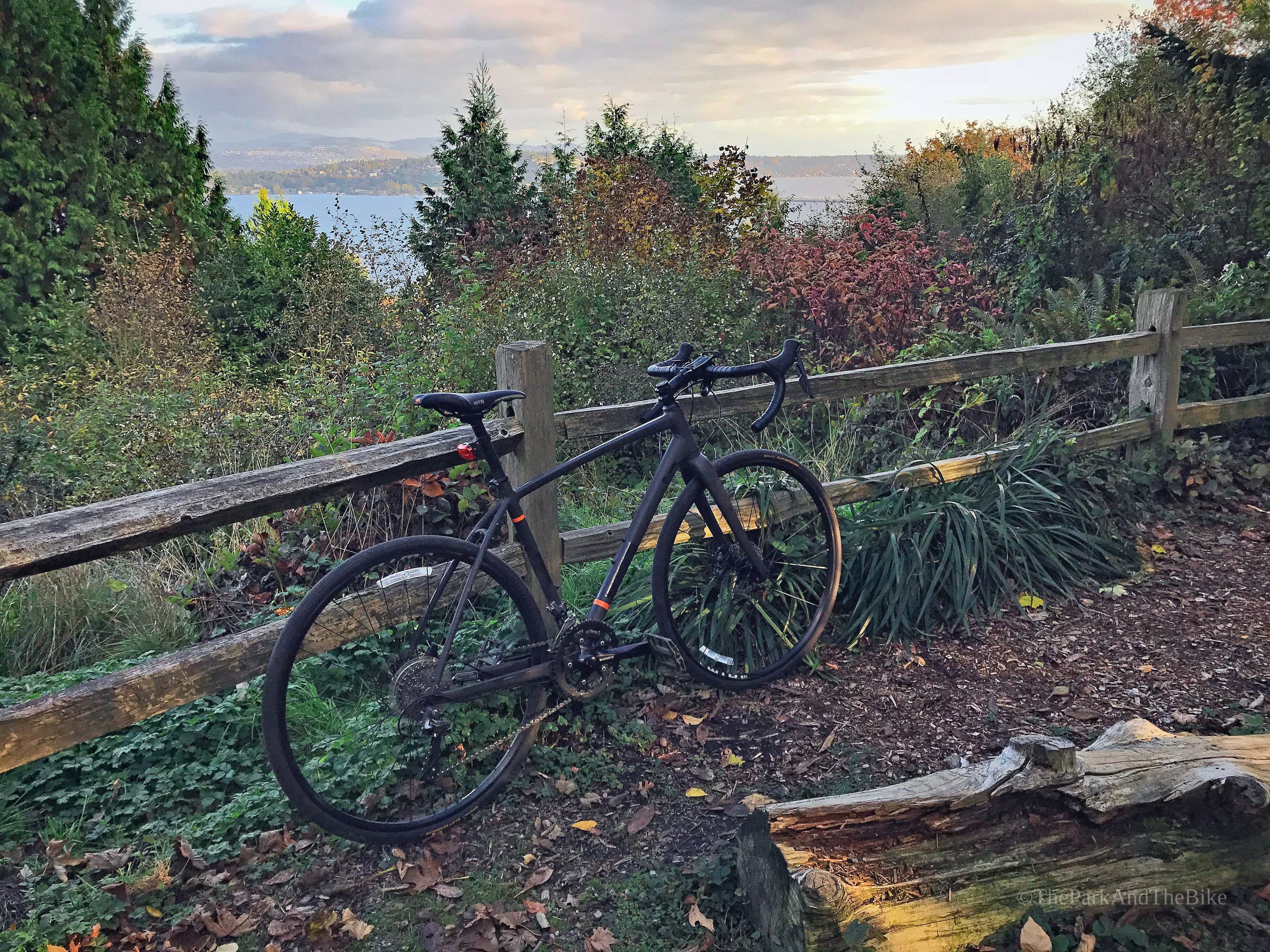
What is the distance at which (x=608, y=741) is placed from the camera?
3312 millimetres

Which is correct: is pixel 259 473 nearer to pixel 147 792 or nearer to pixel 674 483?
pixel 147 792

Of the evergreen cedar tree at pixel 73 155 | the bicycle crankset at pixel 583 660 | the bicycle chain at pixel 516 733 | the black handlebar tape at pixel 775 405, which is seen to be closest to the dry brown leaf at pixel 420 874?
the bicycle chain at pixel 516 733

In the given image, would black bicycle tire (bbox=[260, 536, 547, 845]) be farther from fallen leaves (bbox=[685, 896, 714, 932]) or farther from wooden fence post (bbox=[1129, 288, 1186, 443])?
wooden fence post (bbox=[1129, 288, 1186, 443])

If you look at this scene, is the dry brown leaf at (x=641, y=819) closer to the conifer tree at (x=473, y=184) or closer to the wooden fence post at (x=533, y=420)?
the wooden fence post at (x=533, y=420)

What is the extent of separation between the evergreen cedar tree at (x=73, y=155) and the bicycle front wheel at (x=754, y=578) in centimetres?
791

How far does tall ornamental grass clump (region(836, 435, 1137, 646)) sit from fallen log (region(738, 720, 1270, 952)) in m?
1.69

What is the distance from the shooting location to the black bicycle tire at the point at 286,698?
2.53 meters

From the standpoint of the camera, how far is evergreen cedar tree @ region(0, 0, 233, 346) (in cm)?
879

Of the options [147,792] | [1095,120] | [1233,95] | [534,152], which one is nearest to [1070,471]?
[147,792]

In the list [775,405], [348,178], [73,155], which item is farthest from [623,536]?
[348,178]

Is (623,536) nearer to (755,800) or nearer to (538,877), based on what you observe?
(755,800)

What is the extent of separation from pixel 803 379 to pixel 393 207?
12461 millimetres

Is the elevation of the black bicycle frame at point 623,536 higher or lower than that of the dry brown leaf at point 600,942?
higher

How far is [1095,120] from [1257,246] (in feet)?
14.6
